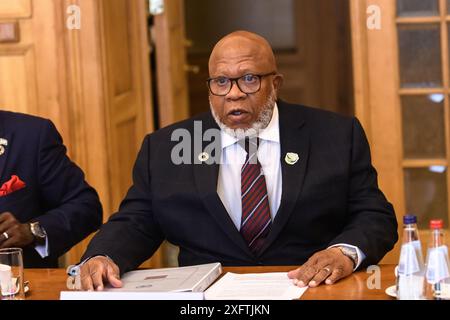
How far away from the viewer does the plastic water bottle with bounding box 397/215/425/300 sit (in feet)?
7.27

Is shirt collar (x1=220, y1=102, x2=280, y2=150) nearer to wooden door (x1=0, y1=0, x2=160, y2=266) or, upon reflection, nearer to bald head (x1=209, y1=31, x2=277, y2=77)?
bald head (x1=209, y1=31, x2=277, y2=77)

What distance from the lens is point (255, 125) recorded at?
9.85ft

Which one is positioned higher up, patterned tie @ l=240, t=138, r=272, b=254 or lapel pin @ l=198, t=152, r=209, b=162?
lapel pin @ l=198, t=152, r=209, b=162

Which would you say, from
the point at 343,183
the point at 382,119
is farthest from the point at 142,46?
the point at 343,183

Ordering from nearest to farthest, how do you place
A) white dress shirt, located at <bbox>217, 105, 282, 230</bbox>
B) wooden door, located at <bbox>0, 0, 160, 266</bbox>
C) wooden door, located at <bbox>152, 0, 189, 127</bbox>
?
white dress shirt, located at <bbox>217, 105, 282, 230</bbox>
wooden door, located at <bbox>0, 0, 160, 266</bbox>
wooden door, located at <bbox>152, 0, 189, 127</bbox>

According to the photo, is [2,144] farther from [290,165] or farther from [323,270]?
[323,270]

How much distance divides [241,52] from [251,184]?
438mm

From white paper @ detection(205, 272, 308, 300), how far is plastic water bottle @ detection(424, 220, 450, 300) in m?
0.34

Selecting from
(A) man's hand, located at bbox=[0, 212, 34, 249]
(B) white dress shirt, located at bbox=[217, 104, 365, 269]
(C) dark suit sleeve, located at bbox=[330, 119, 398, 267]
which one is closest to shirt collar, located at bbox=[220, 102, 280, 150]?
(B) white dress shirt, located at bbox=[217, 104, 365, 269]

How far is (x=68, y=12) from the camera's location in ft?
14.9

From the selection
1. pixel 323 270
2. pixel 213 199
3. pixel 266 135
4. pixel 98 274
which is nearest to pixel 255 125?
pixel 266 135

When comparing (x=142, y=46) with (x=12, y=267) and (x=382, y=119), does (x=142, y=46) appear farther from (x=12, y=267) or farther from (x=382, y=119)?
(x=12, y=267)

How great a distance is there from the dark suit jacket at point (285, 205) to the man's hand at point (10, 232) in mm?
340

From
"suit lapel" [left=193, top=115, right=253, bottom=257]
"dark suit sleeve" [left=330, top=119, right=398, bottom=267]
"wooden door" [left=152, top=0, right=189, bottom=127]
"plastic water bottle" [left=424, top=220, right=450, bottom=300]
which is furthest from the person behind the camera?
"wooden door" [left=152, top=0, right=189, bottom=127]
